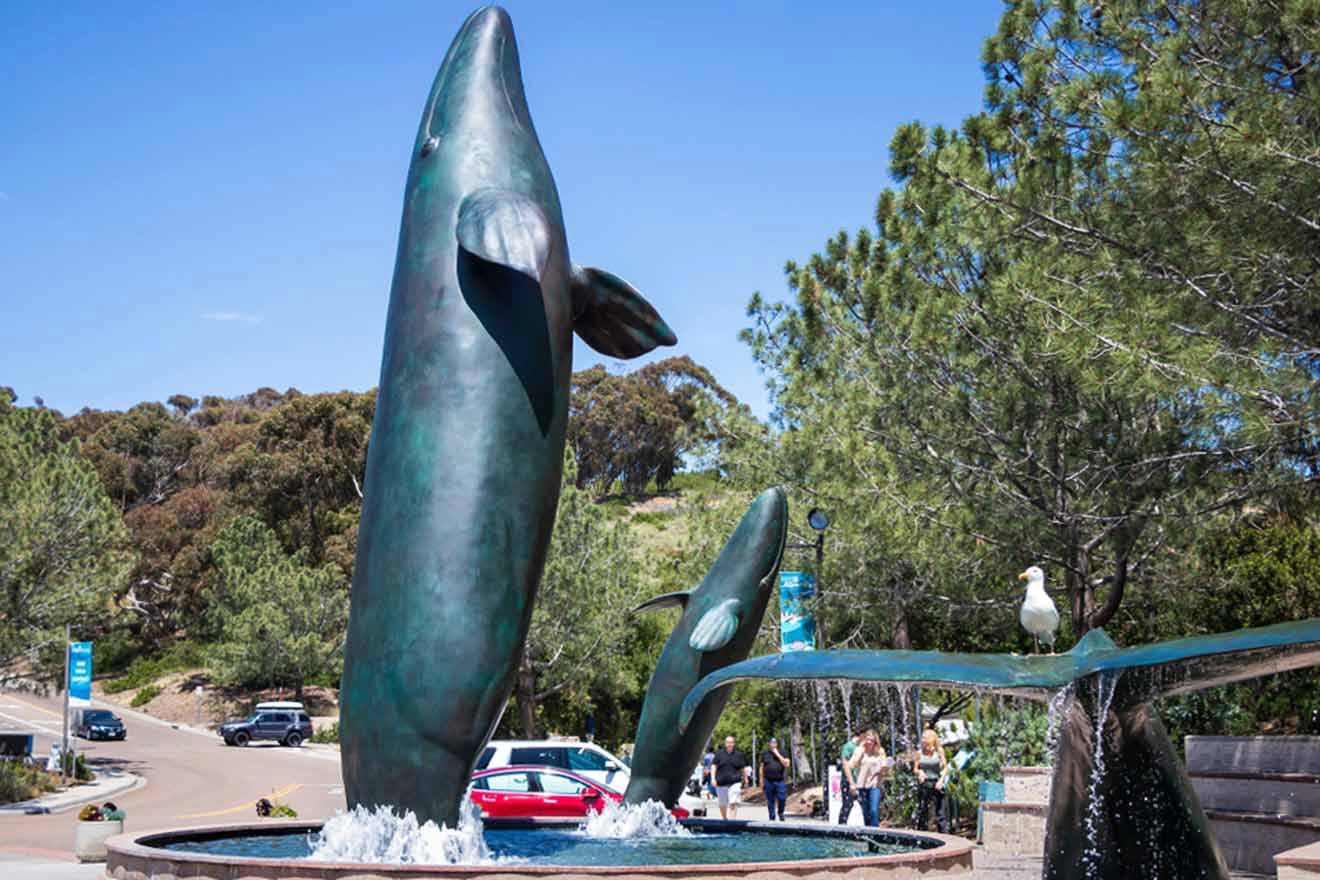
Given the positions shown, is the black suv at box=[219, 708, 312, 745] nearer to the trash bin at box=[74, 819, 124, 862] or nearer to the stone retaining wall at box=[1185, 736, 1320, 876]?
the trash bin at box=[74, 819, 124, 862]

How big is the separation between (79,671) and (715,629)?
64.5 ft

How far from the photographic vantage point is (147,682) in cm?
5909

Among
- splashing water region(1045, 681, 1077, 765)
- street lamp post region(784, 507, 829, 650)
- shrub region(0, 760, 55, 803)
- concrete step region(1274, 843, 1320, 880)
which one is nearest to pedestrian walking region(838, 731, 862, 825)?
street lamp post region(784, 507, 829, 650)

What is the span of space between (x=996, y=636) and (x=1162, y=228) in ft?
60.4

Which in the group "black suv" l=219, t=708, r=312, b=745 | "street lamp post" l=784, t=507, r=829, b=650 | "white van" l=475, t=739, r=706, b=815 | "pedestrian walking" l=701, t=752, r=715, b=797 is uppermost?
"street lamp post" l=784, t=507, r=829, b=650

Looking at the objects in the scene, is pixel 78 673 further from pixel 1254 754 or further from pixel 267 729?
pixel 1254 754

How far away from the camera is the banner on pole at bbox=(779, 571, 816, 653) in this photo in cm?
1906

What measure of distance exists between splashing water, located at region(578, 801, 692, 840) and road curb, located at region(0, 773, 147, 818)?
51.8 feet

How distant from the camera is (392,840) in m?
7.29

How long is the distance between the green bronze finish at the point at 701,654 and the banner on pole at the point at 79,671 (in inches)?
710

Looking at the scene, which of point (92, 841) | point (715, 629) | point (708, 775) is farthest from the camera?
point (708, 775)

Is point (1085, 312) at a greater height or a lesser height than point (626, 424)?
lesser

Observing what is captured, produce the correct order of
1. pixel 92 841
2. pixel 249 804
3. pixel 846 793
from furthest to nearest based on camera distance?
pixel 249 804
pixel 846 793
pixel 92 841

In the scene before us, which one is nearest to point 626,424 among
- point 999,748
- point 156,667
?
point 156,667
